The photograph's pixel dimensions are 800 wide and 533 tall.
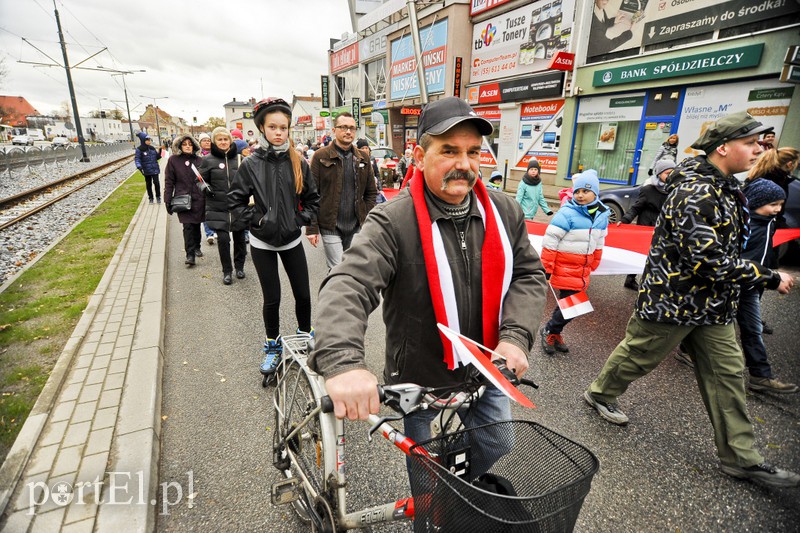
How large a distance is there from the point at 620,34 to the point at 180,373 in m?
15.7

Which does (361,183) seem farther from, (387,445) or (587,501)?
(587,501)

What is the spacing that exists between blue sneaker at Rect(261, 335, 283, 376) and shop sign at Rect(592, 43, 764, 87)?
1288cm

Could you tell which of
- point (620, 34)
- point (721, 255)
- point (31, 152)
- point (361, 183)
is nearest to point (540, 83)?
point (620, 34)

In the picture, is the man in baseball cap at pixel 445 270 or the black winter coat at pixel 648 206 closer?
the man in baseball cap at pixel 445 270

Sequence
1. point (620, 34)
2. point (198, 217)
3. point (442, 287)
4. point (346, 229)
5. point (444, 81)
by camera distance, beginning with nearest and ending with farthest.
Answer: point (442, 287) < point (346, 229) < point (198, 217) < point (620, 34) < point (444, 81)

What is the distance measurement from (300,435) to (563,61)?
16.2 metres

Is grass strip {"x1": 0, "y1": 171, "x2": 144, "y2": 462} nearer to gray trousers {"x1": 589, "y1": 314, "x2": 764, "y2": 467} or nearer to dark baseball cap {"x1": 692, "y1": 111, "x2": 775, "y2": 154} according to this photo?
gray trousers {"x1": 589, "y1": 314, "x2": 764, "y2": 467}

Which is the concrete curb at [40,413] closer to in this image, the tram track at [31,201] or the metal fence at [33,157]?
the tram track at [31,201]

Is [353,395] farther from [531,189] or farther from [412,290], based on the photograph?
[531,189]

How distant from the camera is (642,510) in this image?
2.48 metres

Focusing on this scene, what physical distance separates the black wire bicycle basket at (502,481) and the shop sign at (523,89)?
658 inches

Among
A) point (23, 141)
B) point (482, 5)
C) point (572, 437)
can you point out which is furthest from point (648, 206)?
point (23, 141)

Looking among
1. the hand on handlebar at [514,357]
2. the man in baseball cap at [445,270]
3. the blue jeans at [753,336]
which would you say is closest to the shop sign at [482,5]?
the blue jeans at [753,336]

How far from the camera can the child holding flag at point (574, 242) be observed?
411 centimetres
